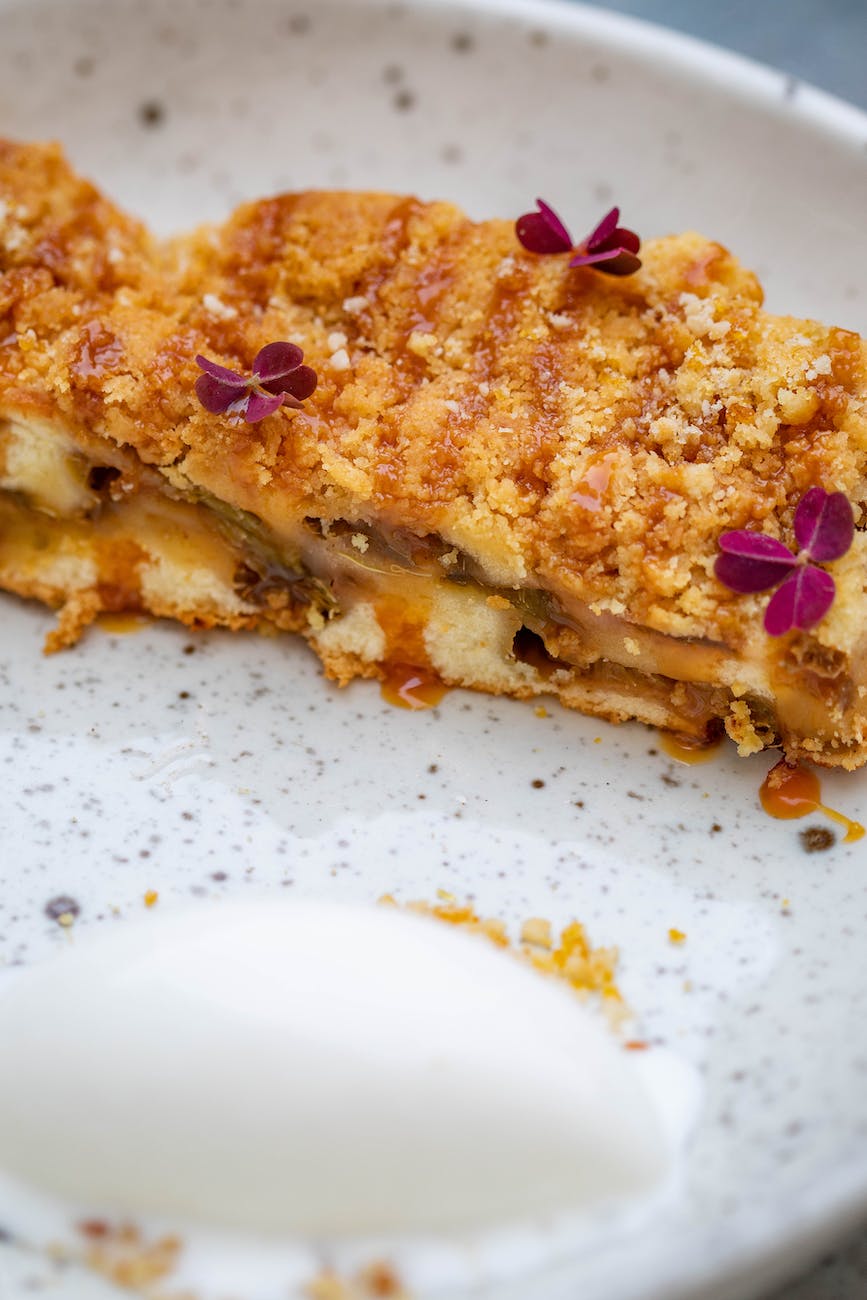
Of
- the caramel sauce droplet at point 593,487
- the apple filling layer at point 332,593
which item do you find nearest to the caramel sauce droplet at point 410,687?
the apple filling layer at point 332,593

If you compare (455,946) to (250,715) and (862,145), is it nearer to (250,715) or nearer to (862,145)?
(250,715)

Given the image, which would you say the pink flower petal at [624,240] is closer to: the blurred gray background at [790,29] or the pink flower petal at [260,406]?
the pink flower petal at [260,406]

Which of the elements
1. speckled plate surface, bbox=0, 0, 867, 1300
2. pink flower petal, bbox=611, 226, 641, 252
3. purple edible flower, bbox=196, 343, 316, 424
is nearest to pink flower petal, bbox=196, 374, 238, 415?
purple edible flower, bbox=196, 343, 316, 424

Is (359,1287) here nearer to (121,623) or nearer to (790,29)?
(121,623)

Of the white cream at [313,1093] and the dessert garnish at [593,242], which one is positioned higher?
the dessert garnish at [593,242]

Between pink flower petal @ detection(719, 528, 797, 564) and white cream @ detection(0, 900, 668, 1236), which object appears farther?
pink flower petal @ detection(719, 528, 797, 564)

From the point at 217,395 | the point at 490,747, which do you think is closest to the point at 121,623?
the point at 217,395

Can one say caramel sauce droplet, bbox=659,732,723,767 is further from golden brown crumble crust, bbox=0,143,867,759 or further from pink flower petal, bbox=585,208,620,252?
pink flower petal, bbox=585,208,620,252
